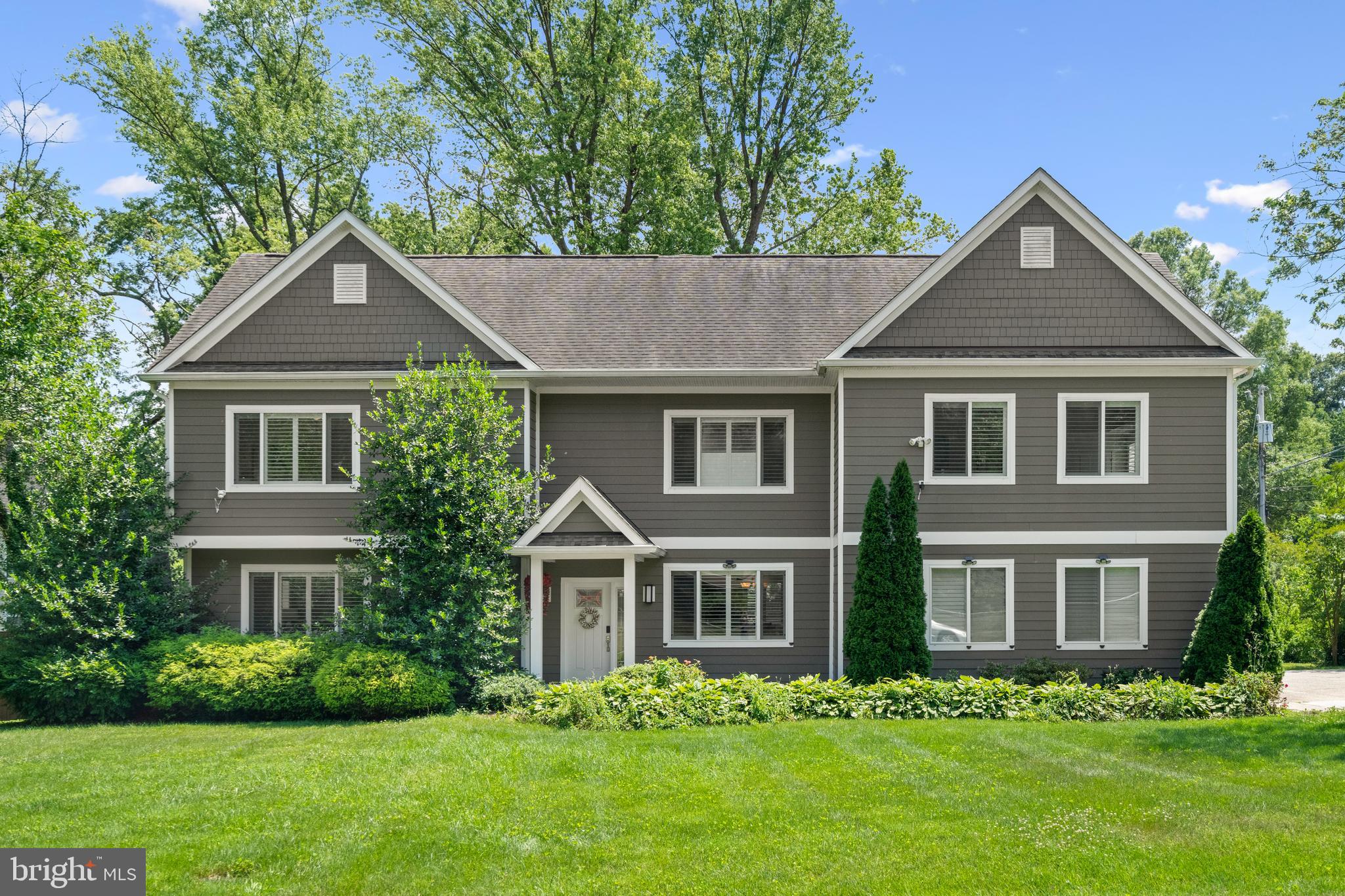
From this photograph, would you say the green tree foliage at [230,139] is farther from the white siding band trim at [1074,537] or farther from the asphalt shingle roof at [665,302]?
the white siding band trim at [1074,537]

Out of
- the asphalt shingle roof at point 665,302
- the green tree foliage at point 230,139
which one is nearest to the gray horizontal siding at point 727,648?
the asphalt shingle roof at point 665,302

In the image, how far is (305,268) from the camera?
17.1 metres

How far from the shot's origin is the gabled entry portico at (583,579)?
15.9m

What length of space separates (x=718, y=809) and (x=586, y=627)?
8777 millimetres

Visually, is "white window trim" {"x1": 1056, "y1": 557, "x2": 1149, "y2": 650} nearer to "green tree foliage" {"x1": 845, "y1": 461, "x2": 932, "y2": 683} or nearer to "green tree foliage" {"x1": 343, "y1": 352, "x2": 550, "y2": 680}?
"green tree foliage" {"x1": 845, "y1": 461, "x2": 932, "y2": 683}

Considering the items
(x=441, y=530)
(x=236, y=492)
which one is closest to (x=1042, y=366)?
(x=441, y=530)

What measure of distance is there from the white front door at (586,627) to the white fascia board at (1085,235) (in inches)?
221

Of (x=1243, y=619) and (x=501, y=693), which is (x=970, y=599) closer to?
(x=1243, y=619)

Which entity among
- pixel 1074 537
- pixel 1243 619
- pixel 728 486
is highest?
pixel 728 486

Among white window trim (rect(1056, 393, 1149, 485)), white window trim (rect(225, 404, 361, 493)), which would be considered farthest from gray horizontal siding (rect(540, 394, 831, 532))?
white window trim (rect(1056, 393, 1149, 485))

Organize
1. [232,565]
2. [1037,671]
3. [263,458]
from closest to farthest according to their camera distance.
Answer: [1037,671]
[263,458]
[232,565]

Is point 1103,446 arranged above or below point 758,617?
above

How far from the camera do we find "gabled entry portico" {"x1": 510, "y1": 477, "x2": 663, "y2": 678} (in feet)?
52.1

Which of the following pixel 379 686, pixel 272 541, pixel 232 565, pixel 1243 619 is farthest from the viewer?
pixel 232 565
